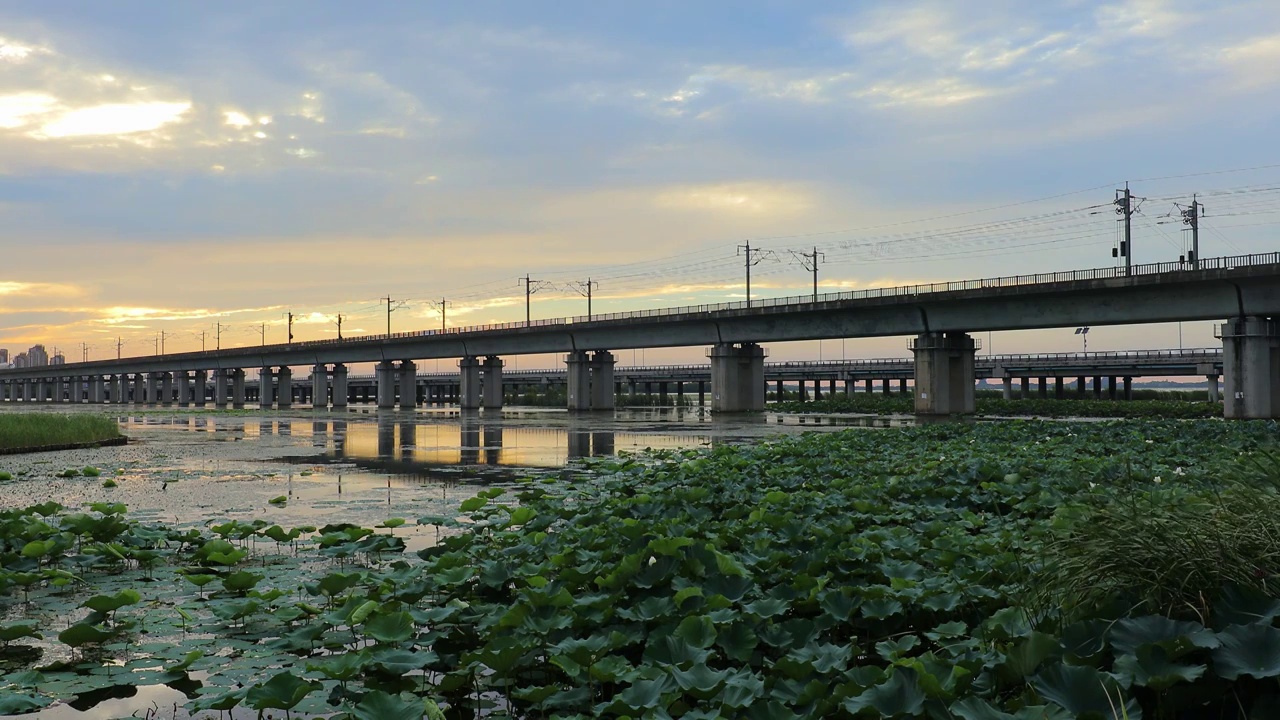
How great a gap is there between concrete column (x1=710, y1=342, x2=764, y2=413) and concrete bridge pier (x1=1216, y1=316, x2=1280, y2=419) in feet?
106

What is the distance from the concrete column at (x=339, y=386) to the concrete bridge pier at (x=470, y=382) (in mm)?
26910

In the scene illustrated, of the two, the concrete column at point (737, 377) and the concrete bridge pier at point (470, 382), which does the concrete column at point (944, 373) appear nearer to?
the concrete column at point (737, 377)

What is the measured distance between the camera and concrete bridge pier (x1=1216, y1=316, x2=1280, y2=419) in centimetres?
4484

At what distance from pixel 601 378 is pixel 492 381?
14.9 m

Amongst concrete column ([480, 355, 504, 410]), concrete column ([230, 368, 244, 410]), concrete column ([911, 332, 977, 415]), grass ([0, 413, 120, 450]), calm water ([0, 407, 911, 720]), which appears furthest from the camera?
concrete column ([230, 368, 244, 410])

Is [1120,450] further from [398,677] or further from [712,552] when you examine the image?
[398,677]

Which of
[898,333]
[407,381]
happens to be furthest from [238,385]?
[898,333]

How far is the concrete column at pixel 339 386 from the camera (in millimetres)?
114562

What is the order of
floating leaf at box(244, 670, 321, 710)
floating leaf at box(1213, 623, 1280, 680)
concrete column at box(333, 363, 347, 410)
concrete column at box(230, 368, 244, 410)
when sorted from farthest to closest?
concrete column at box(230, 368, 244, 410), concrete column at box(333, 363, 347, 410), floating leaf at box(244, 670, 321, 710), floating leaf at box(1213, 623, 1280, 680)

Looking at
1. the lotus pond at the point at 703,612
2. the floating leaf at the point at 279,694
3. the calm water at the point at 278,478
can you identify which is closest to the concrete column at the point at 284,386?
the calm water at the point at 278,478

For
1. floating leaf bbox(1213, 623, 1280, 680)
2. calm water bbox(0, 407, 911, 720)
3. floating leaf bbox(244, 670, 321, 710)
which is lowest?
calm water bbox(0, 407, 911, 720)

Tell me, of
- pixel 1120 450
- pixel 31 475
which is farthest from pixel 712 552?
pixel 31 475

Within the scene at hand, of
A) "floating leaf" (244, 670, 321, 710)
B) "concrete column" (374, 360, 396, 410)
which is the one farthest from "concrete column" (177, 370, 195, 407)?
"floating leaf" (244, 670, 321, 710)

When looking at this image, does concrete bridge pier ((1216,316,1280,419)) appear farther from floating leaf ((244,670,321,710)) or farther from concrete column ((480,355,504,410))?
concrete column ((480,355,504,410))
